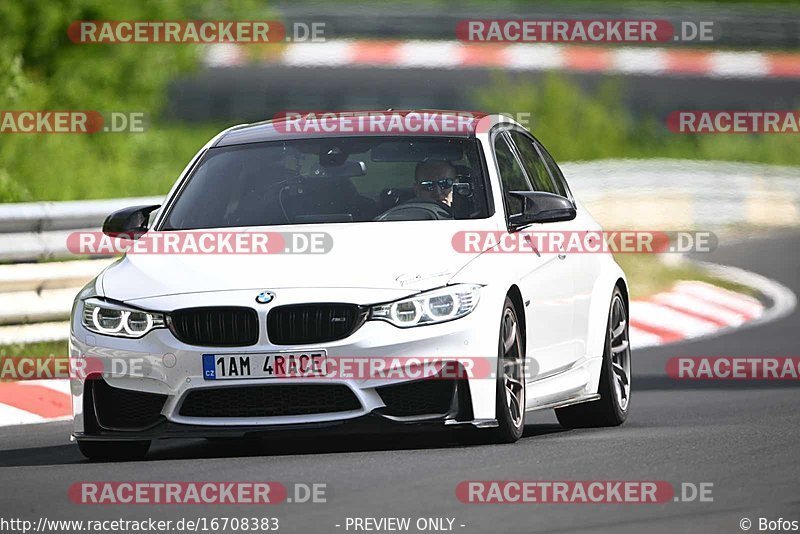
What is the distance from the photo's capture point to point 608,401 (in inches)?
422

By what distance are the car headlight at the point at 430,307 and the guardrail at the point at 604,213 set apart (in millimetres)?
5120

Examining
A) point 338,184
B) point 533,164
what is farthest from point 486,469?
point 533,164

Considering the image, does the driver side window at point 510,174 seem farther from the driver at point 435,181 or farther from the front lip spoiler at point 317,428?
the front lip spoiler at point 317,428

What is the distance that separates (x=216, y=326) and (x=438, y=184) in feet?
5.31

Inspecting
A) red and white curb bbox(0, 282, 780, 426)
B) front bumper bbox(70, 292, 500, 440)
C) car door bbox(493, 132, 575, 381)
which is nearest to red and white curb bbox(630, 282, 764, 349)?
red and white curb bbox(0, 282, 780, 426)

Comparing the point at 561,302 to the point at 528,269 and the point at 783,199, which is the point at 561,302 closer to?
the point at 528,269

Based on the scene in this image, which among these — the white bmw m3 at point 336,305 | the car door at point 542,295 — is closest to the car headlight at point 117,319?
the white bmw m3 at point 336,305

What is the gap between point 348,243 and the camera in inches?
356

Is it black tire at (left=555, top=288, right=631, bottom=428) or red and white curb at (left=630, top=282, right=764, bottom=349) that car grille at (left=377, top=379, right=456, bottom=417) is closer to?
black tire at (left=555, top=288, right=631, bottom=428)

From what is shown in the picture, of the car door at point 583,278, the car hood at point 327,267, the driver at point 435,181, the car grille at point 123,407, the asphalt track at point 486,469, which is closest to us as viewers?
the asphalt track at point 486,469

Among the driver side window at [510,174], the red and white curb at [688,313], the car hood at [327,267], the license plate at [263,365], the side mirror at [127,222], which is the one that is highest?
the driver side window at [510,174]

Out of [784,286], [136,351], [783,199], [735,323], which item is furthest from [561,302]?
[783,199]

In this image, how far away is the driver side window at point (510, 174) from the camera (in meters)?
9.80

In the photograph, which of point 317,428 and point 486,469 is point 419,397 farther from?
point 486,469
